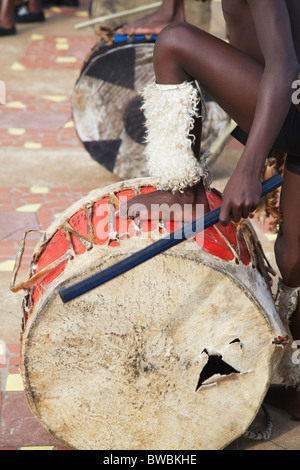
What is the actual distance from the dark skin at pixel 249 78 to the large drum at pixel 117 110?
1.61 metres

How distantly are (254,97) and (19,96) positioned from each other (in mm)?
3797

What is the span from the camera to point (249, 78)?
6.26 ft

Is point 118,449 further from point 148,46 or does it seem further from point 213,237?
point 148,46

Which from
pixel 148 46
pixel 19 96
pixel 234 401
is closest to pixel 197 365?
pixel 234 401

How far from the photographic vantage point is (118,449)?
7.04 ft

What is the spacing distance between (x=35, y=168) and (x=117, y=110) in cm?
75

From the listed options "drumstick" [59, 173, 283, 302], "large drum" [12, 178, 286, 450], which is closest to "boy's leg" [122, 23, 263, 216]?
"drumstick" [59, 173, 283, 302]

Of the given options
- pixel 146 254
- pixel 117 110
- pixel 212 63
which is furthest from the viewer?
pixel 117 110

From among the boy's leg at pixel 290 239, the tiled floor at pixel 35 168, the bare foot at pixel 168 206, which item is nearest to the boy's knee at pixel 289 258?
the boy's leg at pixel 290 239

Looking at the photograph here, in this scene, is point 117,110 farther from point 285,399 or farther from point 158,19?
point 285,399

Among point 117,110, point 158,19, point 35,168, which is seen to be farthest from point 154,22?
point 35,168

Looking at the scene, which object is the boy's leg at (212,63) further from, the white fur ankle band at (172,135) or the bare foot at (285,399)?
the bare foot at (285,399)

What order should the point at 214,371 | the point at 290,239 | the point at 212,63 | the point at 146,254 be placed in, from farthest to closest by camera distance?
the point at 290,239
the point at 214,371
the point at 212,63
the point at 146,254

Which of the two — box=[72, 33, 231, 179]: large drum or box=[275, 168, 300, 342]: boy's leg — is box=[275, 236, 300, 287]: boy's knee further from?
box=[72, 33, 231, 179]: large drum
